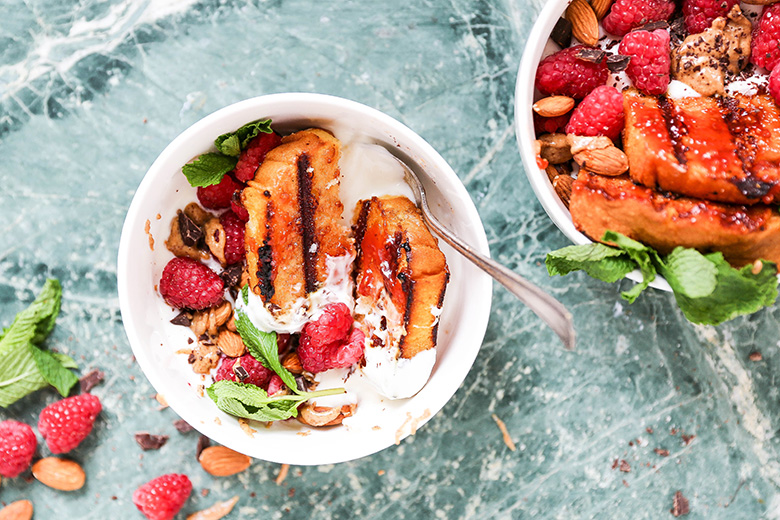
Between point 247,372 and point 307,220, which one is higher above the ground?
point 307,220

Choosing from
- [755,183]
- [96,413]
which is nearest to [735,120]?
[755,183]

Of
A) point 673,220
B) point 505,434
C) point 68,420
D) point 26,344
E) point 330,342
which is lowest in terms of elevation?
point 505,434

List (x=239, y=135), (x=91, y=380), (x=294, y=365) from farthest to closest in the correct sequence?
(x=91, y=380), (x=294, y=365), (x=239, y=135)

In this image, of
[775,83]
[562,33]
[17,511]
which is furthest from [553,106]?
[17,511]

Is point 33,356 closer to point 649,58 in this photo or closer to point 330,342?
point 330,342

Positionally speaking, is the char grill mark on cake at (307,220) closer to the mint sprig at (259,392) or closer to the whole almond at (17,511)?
the mint sprig at (259,392)

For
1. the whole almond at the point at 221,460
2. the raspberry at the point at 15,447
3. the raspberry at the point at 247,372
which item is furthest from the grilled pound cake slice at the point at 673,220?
the raspberry at the point at 15,447

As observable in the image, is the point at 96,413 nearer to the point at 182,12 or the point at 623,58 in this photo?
the point at 182,12
